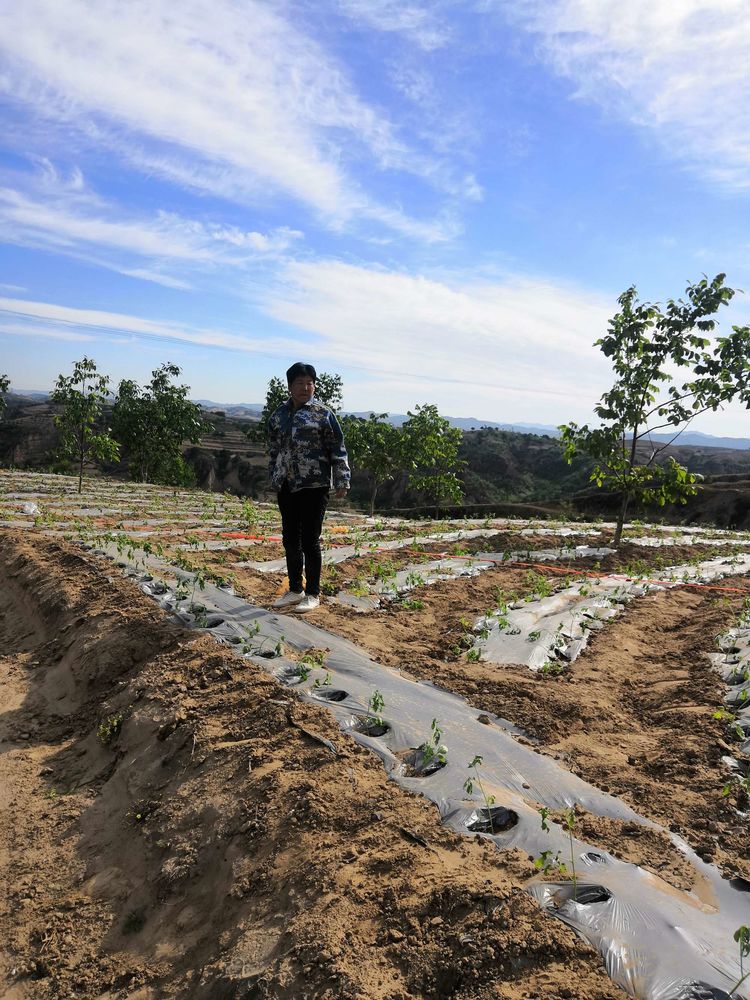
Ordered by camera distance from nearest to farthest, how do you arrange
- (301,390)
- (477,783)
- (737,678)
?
(477,783), (737,678), (301,390)

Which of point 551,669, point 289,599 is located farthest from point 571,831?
point 289,599

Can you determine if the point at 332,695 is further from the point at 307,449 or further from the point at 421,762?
the point at 307,449

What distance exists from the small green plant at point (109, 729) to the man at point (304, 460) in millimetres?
1898

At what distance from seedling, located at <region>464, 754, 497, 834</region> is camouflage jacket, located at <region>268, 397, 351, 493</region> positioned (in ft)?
8.59

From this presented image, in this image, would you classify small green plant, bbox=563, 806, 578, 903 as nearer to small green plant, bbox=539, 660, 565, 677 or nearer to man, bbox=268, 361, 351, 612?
small green plant, bbox=539, 660, 565, 677

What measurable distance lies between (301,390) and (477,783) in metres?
3.39

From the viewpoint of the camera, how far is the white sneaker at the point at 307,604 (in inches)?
206

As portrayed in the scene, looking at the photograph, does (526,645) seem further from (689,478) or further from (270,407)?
(270,407)

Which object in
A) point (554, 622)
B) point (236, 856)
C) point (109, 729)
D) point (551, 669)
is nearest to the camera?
point (236, 856)

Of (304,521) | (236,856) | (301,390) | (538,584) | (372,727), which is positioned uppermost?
(301,390)

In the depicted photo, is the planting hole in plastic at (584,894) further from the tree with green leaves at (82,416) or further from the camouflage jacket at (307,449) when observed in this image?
the tree with green leaves at (82,416)

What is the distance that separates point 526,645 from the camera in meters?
4.95

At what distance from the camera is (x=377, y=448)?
69.5 feet

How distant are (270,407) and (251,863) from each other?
1253 inches
